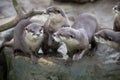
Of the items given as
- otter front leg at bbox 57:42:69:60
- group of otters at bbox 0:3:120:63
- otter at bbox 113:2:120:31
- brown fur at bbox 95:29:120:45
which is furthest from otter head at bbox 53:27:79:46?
otter at bbox 113:2:120:31

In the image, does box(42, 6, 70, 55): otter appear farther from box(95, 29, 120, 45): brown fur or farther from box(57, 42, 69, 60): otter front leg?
box(95, 29, 120, 45): brown fur

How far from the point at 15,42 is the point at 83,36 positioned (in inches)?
36.4

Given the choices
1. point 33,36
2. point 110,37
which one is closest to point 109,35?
point 110,37

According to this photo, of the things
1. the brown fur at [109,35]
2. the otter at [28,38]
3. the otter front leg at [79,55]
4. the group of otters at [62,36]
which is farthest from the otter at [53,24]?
the brown fur at [109,35]

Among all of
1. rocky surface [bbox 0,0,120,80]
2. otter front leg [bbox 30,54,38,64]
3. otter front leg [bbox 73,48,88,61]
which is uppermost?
otter front leg [bbox 73,48,88,61]

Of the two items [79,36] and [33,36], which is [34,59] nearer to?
[33,36]

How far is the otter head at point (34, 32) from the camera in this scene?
4580 millimetres

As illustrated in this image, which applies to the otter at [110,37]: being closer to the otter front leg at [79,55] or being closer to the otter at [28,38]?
the otter front leg at [79,55]

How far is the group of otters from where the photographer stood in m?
4.54

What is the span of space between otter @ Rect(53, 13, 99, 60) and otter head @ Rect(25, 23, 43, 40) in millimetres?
223

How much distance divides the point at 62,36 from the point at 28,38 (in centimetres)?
52

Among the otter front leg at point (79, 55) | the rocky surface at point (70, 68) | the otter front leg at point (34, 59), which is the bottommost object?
the rocky surface at point (70, 68)

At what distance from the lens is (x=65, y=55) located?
500 cm

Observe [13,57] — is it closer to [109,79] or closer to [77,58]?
[77,58]
